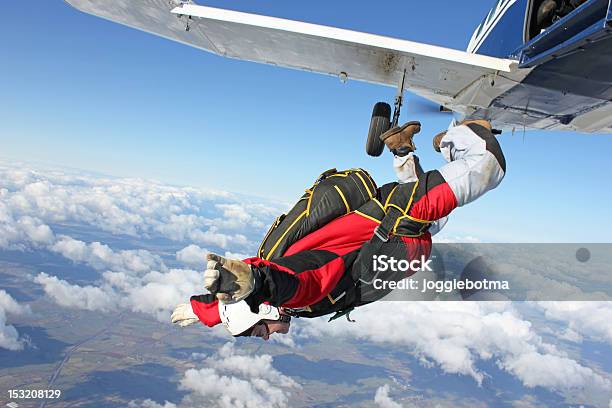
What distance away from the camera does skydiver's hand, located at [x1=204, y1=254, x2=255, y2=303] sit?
103cm

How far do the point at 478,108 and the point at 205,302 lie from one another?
18.7 feet

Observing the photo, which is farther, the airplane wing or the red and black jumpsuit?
the airplane wing

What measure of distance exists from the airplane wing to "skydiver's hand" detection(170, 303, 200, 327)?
378 cm

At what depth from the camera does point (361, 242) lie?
5.49ft

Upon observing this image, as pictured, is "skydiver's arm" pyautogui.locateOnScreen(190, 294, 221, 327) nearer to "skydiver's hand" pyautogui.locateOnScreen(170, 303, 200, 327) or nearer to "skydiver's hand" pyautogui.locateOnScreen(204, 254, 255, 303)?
"skydiver's hand" pyautogui.locateOnScreen(170, 303, 200, 327)

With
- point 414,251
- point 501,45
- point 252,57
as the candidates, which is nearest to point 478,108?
point 501,45

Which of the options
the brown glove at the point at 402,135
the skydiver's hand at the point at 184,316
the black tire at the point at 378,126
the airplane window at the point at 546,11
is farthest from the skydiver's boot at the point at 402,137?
the airplane window at the point at 546,11

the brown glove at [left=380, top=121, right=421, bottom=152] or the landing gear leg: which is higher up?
the landing gear leg

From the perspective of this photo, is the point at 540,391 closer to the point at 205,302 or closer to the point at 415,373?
the point at 415,373

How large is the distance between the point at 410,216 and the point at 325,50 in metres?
4.63

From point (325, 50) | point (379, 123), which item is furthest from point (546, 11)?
point (325, 50)

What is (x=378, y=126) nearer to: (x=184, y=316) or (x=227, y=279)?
(x=184, y=316)

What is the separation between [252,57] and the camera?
6641 millimetres

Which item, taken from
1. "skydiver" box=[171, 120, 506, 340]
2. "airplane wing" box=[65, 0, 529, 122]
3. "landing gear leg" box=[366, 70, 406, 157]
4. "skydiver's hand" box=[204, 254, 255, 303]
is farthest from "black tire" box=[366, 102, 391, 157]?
"skydiver's hand" box=[204, 254, 255, 303]
